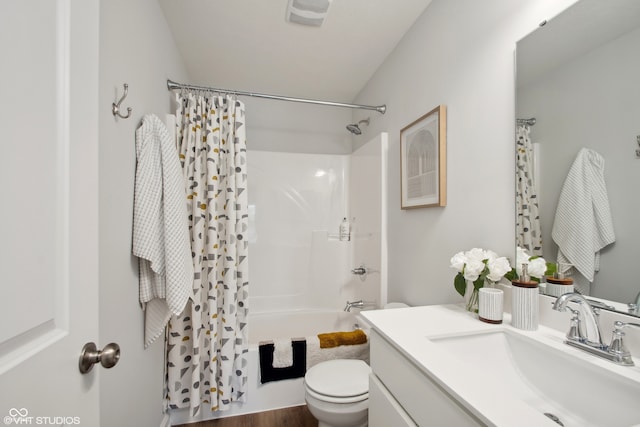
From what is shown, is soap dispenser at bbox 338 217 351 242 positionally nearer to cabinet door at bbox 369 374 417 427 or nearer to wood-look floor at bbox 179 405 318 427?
wood-look floor at bbox 179 405 318 427

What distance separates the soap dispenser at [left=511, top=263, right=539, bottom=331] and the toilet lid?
2.63 feet

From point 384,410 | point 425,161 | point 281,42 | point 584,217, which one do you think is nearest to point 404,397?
point 384,410

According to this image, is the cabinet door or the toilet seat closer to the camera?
the cabinet door

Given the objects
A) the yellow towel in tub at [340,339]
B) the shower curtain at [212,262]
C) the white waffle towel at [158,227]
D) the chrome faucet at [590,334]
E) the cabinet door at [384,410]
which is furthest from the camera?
the yellow towel in tub at [340,339]

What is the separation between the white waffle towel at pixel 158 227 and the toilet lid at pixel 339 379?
78cm

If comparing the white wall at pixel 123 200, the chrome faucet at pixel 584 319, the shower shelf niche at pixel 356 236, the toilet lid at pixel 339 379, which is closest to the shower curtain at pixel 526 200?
the chrome faucet at pixel 584 319

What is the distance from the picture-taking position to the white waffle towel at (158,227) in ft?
3.84

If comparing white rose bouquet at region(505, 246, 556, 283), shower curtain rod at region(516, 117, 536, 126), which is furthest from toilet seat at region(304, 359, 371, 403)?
shower curtain rod at region(516, 117, 536, 126)

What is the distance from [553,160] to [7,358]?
1410 mm

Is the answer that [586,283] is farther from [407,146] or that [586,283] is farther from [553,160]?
[407,146]

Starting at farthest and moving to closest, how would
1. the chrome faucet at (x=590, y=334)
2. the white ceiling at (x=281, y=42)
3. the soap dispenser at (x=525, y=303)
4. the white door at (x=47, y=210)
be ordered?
the white ceiling at (x=281, y=42)
the soap dispenser at (x=525, y=303)
the chrome faucet at (x=590, y=334)
the white door at (x=47, y=210)

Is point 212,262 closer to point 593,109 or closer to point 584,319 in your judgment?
point 584,319

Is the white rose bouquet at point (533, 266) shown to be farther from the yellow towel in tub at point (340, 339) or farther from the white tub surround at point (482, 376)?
the yellow towel in tub at point (340, 339)

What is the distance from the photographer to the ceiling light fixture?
1.49 meters
